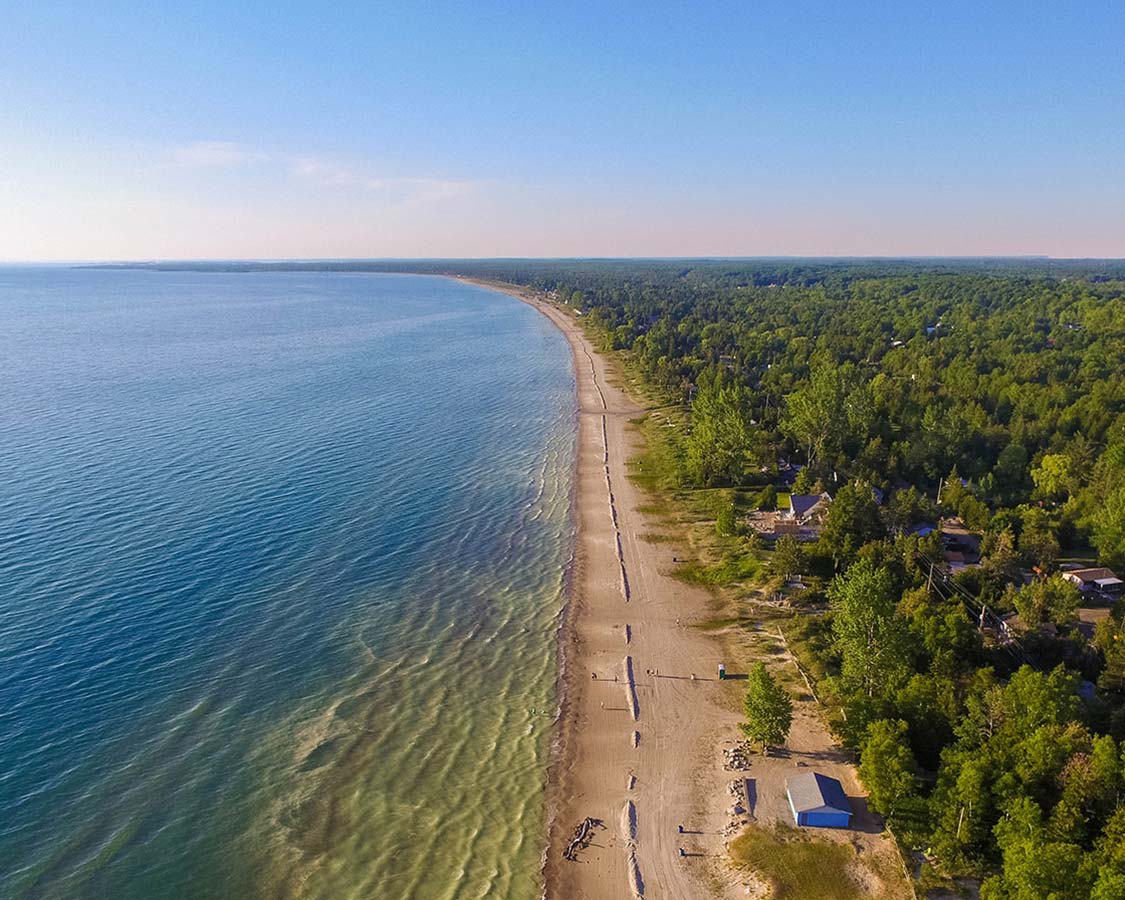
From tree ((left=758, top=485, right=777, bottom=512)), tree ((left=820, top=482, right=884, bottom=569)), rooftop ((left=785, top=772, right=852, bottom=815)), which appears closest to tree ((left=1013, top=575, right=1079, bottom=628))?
tree ((left=820, top=482, right=884, bottom=569))

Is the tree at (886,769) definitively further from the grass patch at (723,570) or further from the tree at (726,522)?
the tree at (726,522)

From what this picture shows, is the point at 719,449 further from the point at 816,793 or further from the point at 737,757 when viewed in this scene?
the point at 816,793

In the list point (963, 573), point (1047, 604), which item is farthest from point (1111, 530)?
point (1047, 604)

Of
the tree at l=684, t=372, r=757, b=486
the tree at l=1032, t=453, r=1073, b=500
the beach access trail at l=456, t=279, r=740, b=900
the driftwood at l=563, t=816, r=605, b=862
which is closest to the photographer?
the beach access trail at l=456, t=279, r=740, b=900

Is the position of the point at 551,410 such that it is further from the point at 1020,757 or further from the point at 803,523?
the point at 1020,757

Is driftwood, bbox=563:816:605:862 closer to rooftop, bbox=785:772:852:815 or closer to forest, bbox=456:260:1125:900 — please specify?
rooftop, bbox=785:772:852:815
